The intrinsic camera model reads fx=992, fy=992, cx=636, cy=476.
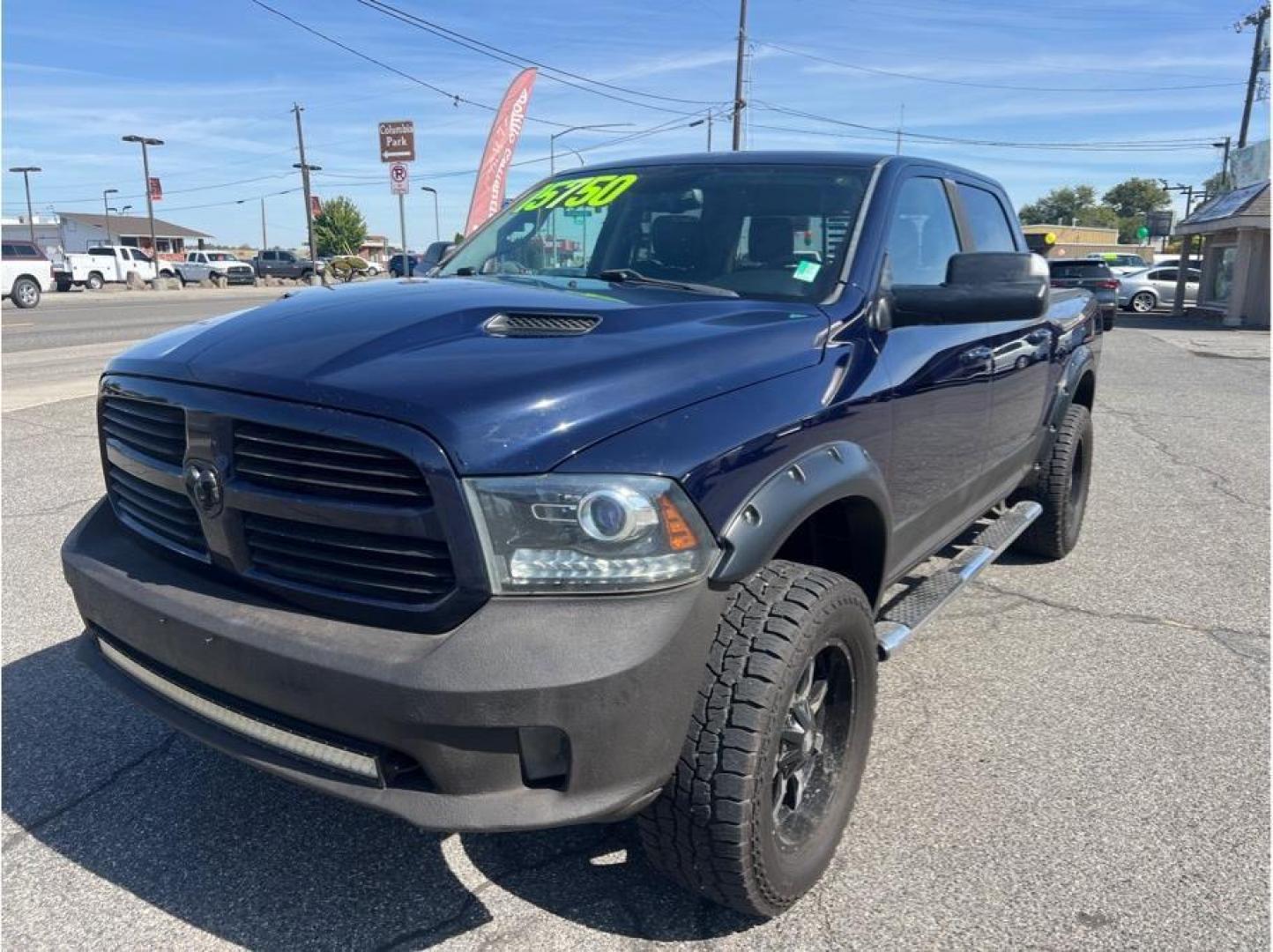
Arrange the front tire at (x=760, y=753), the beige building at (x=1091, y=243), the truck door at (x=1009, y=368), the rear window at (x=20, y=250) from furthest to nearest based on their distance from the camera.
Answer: the beige building at (x=1091, y=243), the rear window at (x=20, y=250), the truck door at (x=1009, y=368), the front tire at (x=760, y=753)

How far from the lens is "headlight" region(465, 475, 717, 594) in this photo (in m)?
1.92

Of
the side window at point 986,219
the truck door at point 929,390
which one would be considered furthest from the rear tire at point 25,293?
the truck door at point 929,390

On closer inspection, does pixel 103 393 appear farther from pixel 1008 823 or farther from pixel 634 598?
pixel 1008 823

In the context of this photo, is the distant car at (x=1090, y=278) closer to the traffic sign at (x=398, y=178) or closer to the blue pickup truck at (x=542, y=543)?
the blue pickup truck at (x=542, y=543)

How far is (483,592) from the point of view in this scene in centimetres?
193

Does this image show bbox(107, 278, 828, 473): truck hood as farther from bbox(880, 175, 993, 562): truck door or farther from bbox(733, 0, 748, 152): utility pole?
bbox(733, 0, 748, 152): utility pole

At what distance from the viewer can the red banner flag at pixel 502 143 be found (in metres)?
17.8

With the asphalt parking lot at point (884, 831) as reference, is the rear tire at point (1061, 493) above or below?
above

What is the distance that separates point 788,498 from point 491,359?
734 mm

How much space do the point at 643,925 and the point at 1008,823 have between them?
1.12 meters

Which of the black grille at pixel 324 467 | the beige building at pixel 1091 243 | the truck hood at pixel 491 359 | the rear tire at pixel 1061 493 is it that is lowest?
the rear tire at pixel 1061 493

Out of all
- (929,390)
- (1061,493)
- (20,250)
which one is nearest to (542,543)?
(929,390)

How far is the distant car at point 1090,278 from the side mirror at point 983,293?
393 cm

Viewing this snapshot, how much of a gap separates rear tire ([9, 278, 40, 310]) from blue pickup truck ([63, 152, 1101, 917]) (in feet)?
90.6
